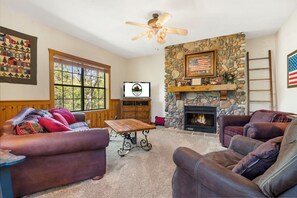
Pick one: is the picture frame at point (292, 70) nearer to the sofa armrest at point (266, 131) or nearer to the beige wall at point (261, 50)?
the beige wall at point (261, 50)

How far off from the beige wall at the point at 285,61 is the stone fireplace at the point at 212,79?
73 cm

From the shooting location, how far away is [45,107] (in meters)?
3.52

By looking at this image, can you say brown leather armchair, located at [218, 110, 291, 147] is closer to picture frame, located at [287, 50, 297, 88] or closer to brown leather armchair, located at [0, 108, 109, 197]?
picture frame, located at [287, 50, 297, 88]

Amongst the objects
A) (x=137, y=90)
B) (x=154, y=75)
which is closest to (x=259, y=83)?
(x=154, y=75)

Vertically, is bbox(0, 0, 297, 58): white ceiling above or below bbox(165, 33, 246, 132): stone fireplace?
above

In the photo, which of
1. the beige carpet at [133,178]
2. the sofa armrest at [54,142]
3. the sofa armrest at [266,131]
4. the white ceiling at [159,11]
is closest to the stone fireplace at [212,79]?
the white ceiling at [159,11]

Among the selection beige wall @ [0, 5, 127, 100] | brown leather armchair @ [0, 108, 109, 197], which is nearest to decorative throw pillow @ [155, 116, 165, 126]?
beige wall @ [0, 5, 127, 100]

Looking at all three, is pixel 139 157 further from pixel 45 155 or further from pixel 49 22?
pixel 49 22

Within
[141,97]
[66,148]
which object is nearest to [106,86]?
[141,97]

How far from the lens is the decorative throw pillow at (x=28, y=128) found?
1.72 metres

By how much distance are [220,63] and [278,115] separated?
1999 mm

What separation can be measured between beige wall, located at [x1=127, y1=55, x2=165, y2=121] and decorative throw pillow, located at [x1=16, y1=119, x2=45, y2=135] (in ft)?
13.8

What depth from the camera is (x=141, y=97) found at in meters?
5.59

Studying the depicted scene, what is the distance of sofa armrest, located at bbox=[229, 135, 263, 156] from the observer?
1575mm
